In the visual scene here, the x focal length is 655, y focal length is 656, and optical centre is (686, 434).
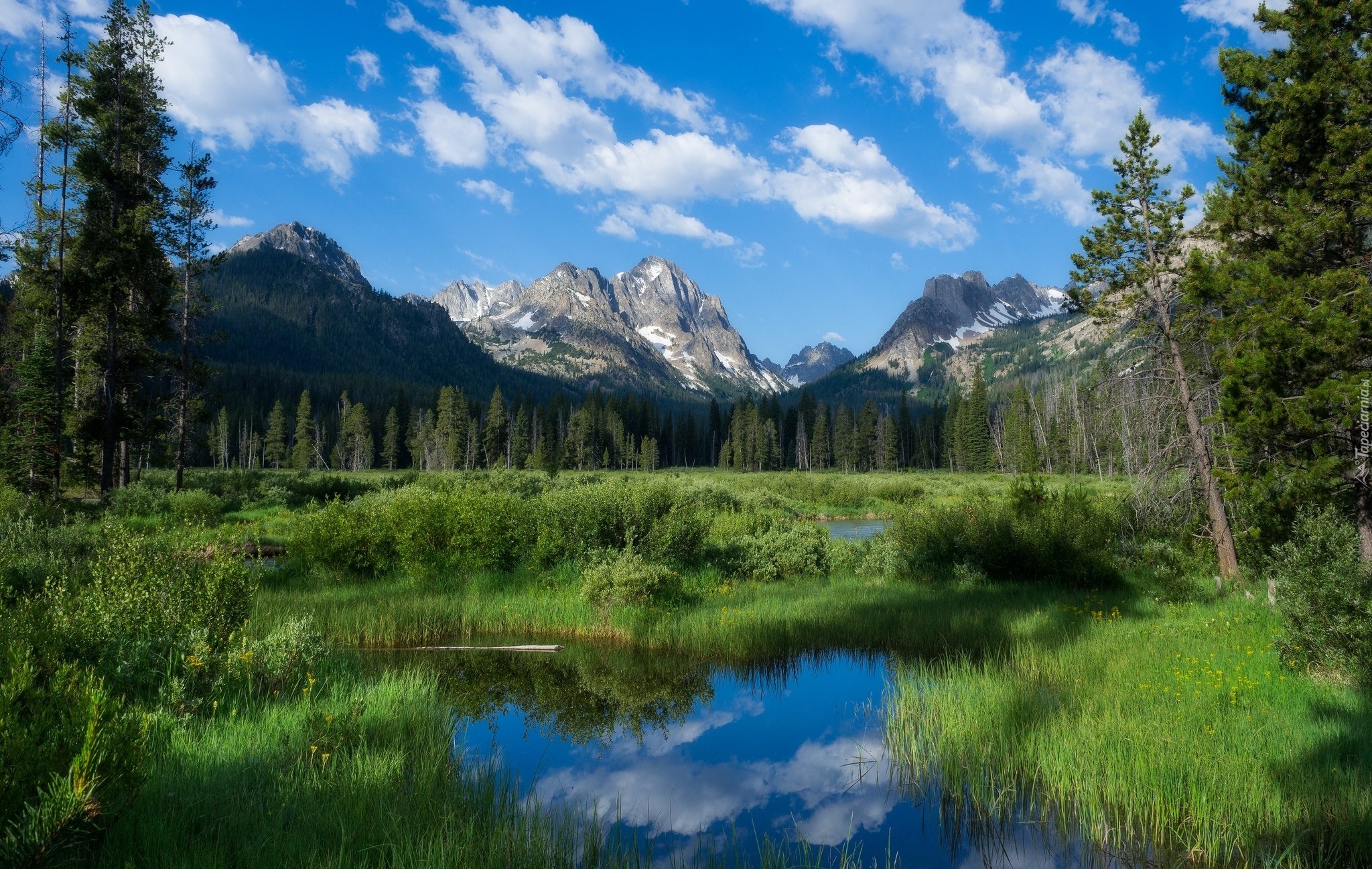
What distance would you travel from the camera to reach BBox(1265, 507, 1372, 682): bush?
831cm

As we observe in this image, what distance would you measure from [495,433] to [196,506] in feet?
239

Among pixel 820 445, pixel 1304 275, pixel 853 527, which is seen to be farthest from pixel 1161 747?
pixel 820 445

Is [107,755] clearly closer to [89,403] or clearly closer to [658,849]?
[658,849]

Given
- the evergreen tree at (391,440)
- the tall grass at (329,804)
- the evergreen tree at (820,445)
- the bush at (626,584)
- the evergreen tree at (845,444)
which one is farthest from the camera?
the evergreen tree at (820,445)

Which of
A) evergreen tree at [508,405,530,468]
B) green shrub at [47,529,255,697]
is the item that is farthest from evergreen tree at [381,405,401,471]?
green shrub at [47,529,255,697]

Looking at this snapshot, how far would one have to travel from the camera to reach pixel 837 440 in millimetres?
115750

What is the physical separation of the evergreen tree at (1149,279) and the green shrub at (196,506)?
97.5 feet

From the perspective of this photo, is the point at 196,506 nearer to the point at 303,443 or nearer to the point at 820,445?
the point at 303,443

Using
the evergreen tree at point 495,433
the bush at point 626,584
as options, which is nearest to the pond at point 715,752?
the bush at point 626,584

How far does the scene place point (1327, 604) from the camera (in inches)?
340

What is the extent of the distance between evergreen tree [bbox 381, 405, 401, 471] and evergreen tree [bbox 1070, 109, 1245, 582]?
100.0 meters

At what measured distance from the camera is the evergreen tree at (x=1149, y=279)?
15.4m

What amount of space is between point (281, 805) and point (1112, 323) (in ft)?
63.1

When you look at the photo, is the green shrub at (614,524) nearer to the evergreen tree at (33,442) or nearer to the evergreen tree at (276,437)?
the evergreen tree at (33,442)
